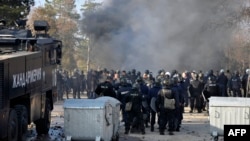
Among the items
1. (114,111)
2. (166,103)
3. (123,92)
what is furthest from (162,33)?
(114,111)

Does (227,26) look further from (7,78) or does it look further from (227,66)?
(7,78)

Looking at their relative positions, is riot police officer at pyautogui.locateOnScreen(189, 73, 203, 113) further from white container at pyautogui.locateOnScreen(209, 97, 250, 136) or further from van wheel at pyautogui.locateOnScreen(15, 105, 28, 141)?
van wheel at pyautogui.locateOnScreen(15, 105, 28, 141)

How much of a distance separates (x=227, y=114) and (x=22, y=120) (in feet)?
16.0

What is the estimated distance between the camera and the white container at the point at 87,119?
13.5m

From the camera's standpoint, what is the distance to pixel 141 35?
4803cm

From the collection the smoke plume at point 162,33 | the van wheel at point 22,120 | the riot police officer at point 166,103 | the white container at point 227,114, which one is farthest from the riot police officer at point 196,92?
the smoke plume at point 162,33

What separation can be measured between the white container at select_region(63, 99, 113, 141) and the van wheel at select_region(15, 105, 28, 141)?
3.19 feet

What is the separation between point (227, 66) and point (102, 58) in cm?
1058

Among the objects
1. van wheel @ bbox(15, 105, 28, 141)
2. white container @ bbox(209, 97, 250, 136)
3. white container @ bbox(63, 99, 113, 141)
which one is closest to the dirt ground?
white container @ bbox(63, 99, 113, 141)

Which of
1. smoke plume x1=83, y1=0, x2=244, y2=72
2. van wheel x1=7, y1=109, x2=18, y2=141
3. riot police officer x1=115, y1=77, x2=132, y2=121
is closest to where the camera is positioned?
van wheel x1=7, y1=109, x2=18, y2=141

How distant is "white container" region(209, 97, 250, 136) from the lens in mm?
14641

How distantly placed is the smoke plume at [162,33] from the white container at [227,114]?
31.9 meters

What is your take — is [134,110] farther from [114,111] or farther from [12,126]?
[12,126]

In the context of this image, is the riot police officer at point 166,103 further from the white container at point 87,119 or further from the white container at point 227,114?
the white container at point 87,119
